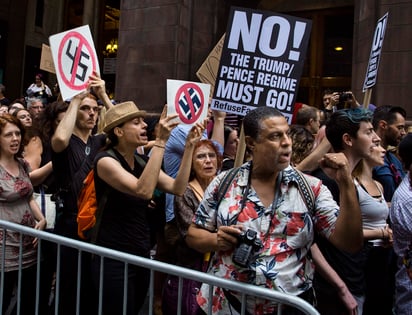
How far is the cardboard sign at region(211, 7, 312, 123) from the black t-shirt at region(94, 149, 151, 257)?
1384 millimetres

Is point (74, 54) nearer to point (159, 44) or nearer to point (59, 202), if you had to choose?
point (59, 202)

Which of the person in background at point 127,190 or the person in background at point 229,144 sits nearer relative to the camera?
the person in background at point 127,190

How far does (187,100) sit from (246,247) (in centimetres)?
249

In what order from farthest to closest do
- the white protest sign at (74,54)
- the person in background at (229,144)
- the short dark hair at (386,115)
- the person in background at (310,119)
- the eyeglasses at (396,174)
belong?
the person in background at (310,119) → the person in background at (229,144) → the short dark hair at (386,115) → the white protest sign at (74,54) → the eyeglasses at (396,174)

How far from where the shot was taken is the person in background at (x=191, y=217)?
378 cm

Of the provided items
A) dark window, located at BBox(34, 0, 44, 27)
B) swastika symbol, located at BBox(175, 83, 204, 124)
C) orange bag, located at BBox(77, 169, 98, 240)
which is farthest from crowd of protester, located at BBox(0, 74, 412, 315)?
dark window, located at BBox(34, 0, 44, 27)

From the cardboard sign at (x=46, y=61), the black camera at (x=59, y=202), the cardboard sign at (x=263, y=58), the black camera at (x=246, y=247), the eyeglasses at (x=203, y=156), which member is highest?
the cardboard sign at (x=46, y=61)

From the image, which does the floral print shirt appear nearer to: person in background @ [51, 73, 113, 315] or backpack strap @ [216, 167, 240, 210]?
backpack strap @ [216, 167, 240, 210]

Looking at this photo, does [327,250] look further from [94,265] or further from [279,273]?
[94,265]

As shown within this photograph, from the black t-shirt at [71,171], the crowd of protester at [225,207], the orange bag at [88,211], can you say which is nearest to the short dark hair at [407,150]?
the crowd of protester at [225,207]

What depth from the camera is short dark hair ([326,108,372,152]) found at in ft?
11.3

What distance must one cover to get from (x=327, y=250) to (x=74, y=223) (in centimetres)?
204

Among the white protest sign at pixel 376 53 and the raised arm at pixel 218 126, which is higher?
the white protest sign at pixel 376 53

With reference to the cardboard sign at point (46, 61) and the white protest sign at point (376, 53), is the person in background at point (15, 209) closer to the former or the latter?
the white protest sign at point (376, 53)
